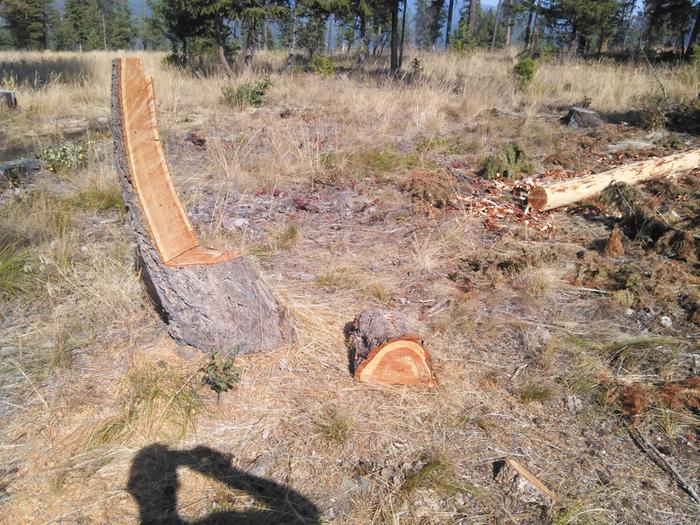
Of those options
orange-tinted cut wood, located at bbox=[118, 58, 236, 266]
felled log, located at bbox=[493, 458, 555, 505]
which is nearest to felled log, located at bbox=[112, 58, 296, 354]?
orange-tinted cut wood, located at bbox=[118, 58, 236, 266]

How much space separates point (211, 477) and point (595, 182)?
15.1 feet

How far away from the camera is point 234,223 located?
4195mm

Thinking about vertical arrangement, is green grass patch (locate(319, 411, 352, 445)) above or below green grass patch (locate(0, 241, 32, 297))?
below

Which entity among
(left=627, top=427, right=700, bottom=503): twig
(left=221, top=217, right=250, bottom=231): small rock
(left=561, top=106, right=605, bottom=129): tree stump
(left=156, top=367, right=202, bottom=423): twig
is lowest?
(left=627, top=427, right=700, bottom=503): twig

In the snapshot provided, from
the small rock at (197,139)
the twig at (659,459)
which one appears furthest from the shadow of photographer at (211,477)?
the small rock at (197,139)

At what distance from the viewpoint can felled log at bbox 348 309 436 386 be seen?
2.39 m

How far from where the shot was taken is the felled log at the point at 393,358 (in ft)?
7.86

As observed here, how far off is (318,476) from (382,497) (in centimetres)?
28

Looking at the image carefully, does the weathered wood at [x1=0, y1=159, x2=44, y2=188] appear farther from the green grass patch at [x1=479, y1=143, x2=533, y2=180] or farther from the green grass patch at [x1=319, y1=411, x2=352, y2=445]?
the green grass patch at [x1=479, y1=143, x2=533, y2=180]

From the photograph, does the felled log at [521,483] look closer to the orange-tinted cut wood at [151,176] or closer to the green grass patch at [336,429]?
the green grass patch at [336,429]

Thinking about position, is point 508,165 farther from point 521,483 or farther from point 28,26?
point 28,26

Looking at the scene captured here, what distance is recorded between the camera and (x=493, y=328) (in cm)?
293

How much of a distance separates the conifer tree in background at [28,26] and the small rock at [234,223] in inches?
1359

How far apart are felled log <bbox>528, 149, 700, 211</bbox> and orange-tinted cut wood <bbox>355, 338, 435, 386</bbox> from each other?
9.36ft
